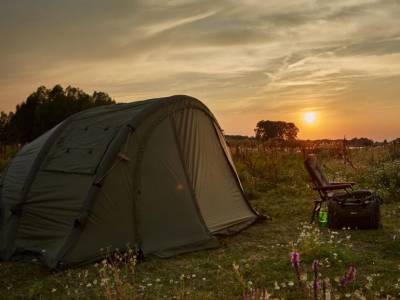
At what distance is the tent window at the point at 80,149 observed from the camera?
24.2 feet

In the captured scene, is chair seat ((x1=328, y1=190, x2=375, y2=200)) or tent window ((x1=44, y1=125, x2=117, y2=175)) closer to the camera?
tent window ((x1=44, y1=125, x2=117, y2=175))

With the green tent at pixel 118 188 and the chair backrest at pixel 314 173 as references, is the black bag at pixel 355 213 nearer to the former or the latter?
the chair backrest at pixel 314 173

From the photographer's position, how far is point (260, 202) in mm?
11945

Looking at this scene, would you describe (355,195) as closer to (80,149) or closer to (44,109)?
(80,149)

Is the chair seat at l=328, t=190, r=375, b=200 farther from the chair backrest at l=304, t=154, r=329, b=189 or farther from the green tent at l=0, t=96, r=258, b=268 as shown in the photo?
the green tent at l=0, t=96, r=258, b=268

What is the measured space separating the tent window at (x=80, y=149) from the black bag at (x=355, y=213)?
421cm

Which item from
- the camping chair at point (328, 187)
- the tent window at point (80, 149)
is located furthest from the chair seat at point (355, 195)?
the tent window at point (80, 149)

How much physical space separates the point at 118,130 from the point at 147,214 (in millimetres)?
1410

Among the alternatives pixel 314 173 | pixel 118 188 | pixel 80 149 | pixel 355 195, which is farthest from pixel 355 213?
pixel 80 149

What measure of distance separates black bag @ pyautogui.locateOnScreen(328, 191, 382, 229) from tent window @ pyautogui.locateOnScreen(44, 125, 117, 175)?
13.8 ft

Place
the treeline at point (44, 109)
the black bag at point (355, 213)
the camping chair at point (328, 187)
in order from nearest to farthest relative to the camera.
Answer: the black bag at point (355, 213) < the camping chair at point (328, 187) < the treeline at point (44, 109)

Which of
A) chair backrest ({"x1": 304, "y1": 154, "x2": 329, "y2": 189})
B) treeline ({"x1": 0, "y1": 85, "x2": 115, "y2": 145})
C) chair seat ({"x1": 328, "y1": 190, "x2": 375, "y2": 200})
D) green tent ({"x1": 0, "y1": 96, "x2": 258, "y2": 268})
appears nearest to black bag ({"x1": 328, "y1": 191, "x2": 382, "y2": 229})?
chair seat ({"x1": 328, "y1": 190, "x2": 375, "y2": 200})

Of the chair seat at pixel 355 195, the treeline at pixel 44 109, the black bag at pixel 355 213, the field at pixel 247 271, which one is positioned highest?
the treeline at pixel 44 109

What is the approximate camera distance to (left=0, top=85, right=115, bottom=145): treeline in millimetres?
36219
